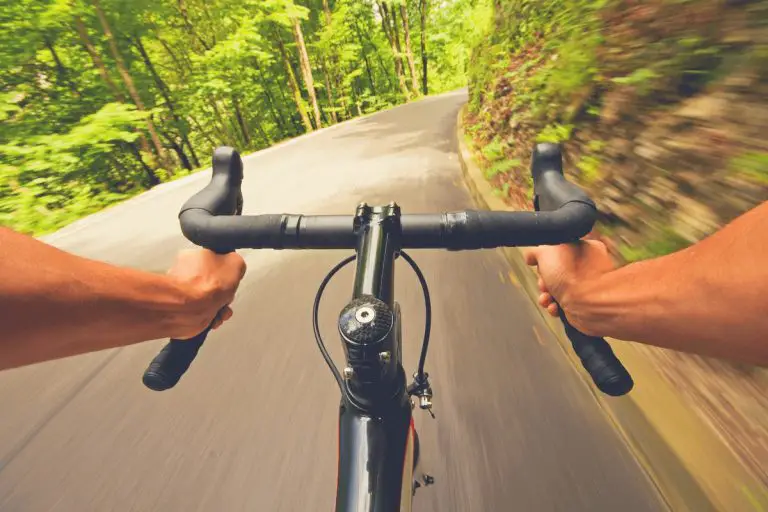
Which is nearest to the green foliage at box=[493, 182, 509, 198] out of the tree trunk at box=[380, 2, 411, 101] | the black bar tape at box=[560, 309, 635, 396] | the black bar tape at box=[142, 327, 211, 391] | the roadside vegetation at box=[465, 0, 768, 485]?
the roadside vegetation at box=[465, 0, 768, 485]

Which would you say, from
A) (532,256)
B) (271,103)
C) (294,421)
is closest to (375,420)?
(532,256)

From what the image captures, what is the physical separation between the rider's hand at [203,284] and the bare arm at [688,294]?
1104 mm

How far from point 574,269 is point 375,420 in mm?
782

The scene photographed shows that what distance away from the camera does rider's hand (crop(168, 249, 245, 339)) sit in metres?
1.03

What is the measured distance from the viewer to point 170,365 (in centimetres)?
93

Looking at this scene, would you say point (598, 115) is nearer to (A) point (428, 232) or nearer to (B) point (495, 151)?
(B) point (495, 151)

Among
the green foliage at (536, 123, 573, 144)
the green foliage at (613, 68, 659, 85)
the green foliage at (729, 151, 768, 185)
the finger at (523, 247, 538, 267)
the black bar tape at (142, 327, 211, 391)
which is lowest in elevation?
the green foliage at (536, 123, 573, 144)

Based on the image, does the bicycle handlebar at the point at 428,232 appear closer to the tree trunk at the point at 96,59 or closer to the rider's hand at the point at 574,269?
the rider's hand at the point at 574,269

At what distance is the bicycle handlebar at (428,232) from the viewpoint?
35.6 inches

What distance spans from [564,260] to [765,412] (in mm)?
1031

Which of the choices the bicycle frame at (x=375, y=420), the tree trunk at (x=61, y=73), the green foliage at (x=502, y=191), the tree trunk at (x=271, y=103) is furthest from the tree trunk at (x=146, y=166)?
the bicycle frame at (x=375, y=420)

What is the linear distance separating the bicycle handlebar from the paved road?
0.92m

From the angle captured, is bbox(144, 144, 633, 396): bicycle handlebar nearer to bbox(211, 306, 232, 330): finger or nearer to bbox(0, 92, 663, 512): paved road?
bbox(211, 306, 232, 330): finger

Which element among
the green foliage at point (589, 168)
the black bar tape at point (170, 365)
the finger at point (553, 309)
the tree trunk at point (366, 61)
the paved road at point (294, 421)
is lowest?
the paved road at point (294, 421)
